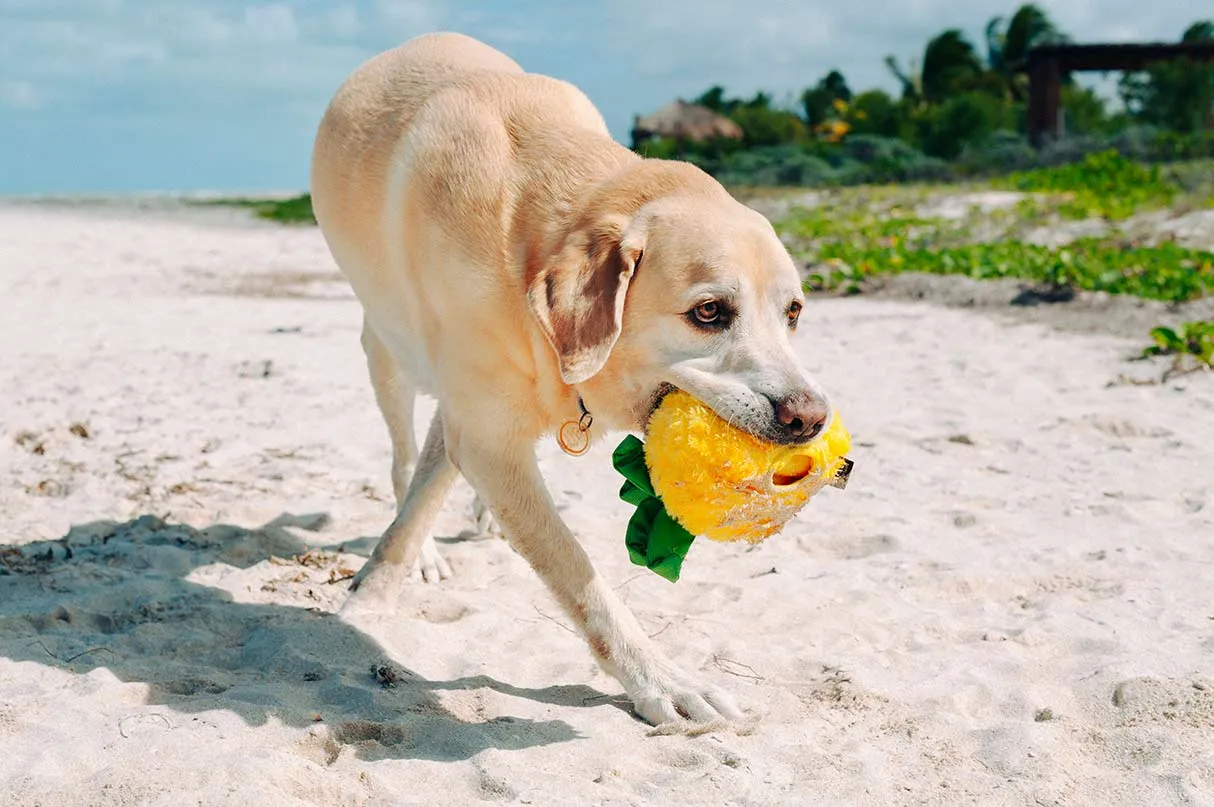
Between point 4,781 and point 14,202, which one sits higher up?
point 4,781

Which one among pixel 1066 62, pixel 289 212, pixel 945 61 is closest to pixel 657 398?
pixel 1066 62

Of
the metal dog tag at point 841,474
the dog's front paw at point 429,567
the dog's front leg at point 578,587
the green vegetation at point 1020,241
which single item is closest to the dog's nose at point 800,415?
the metal dog tag at point 841,474

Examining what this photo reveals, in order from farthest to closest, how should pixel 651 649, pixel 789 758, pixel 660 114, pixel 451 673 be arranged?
1. pixel 660 114
2. pixel 451 673
3. pixel 651 649
4. pixel 789 758

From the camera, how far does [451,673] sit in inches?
163

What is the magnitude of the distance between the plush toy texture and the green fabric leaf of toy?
0.12 meters

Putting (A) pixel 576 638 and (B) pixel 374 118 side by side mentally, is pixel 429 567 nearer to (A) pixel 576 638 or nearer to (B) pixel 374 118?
(A) pixel 576 638

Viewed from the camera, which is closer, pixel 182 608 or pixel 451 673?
pixel 451 673

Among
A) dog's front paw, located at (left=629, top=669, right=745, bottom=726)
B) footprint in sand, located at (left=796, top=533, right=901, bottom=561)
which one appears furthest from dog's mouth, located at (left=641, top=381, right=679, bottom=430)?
footprint in sand, located at (left=796, top=533, right=901, bottom=561)

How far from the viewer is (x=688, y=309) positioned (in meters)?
3.54

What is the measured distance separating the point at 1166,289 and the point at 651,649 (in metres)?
8.58

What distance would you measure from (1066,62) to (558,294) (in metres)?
24.5

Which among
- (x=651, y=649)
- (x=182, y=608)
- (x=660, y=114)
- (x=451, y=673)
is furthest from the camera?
(x=660, y=114)

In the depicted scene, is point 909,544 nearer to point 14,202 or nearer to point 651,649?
point 651,649

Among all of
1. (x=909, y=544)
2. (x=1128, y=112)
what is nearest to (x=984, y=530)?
(x=909, y=544)
